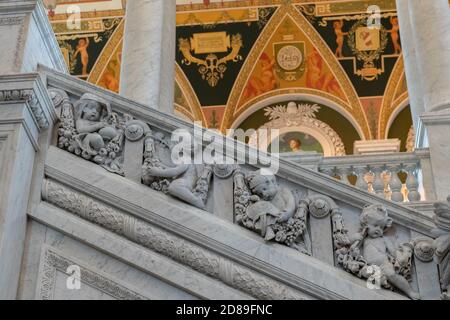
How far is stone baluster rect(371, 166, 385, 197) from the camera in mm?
6500

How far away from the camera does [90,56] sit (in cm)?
1521

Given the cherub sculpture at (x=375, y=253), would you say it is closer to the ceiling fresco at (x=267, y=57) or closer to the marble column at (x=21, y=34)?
the marble column at (x=21, y=34)

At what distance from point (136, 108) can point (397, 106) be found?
1146cm

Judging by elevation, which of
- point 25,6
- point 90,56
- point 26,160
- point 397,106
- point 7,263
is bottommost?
point 7,263

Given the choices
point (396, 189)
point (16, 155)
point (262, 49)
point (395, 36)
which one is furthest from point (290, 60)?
point (16, 155)

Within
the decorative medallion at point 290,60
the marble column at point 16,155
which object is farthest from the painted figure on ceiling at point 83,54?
the marble column at point 16,155

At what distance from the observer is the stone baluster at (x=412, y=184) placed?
632 centimetres

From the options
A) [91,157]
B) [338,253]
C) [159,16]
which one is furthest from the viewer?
[159,16]

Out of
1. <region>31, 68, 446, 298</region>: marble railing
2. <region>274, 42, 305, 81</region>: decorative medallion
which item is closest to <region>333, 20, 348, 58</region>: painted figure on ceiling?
<region>274, 42, 305, 81</region>: decorative medallion

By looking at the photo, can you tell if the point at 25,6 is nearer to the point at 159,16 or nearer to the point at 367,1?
the point at 159,16

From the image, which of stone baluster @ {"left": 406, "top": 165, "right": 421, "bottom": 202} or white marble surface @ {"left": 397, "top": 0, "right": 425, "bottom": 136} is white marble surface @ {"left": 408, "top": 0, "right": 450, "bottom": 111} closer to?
stone baluster @ {"left": 406, "top": 165, "right": 421, "bottom": 202}
